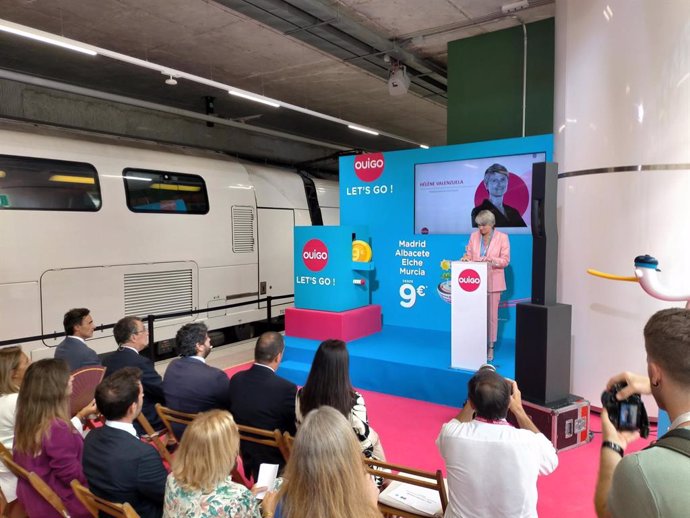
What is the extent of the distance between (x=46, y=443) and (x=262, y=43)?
636cm

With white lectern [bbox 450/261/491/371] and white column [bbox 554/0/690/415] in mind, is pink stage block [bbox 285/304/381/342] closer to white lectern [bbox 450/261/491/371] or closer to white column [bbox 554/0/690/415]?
white lectern [bbox 450/261/491/371]

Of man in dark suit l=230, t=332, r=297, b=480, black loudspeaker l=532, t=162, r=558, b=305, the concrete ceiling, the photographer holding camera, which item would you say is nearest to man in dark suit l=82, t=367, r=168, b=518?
man in dark suit l=230, t=332, r=297, b=480

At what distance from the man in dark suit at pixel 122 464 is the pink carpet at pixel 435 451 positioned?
204cm

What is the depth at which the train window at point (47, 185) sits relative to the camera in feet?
17.3

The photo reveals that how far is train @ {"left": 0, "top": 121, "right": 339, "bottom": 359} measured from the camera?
5352mm

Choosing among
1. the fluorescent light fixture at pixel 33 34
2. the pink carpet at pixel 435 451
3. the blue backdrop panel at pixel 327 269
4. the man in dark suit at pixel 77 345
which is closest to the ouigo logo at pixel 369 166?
the blue backdrop panel at pixel 327 269

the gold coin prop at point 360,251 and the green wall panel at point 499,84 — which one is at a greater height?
the green wall panel at point 499,84

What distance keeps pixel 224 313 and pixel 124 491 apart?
5.69 m

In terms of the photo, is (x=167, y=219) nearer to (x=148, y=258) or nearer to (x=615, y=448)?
(x=148, y=258)

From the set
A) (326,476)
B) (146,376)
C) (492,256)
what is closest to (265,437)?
(146,376)

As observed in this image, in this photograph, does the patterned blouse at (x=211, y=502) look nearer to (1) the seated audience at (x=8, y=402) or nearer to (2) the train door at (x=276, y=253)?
(1) the seated audience at (x=8, y=402)

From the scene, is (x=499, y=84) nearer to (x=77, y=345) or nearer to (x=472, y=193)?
(x=472, y=193)

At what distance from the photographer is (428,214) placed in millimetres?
6836

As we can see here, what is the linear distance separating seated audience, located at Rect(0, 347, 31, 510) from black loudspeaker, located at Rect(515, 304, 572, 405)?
3.46m
